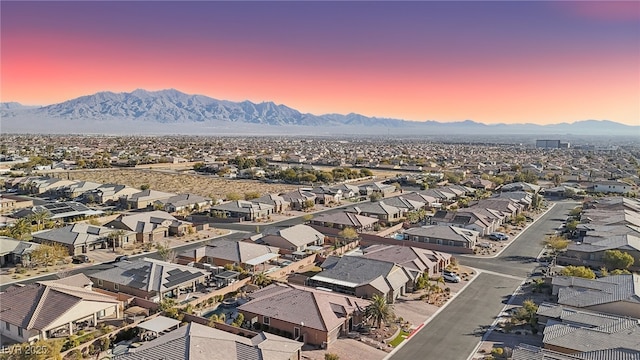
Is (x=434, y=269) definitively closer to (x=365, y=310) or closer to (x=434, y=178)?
(x=365, y=310)

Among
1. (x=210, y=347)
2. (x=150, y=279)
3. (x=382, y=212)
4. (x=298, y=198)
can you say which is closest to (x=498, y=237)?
(x=382, y=212)

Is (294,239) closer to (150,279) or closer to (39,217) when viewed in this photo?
(150,279)

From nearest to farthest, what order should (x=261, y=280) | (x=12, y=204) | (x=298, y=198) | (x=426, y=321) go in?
(x=426, y=321), (x=261, y=280), (x=12, y=204), (x=298, y=198)

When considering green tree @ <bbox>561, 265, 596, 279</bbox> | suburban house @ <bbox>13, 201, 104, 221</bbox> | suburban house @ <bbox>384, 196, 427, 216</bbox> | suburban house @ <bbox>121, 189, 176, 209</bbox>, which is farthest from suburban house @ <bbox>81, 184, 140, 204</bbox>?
green tree @ <bbox>561, 265, 596, 279</bbox>

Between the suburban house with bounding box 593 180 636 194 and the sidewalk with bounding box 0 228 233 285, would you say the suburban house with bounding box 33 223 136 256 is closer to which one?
the sidewalk with bounding box 0 228 233 285

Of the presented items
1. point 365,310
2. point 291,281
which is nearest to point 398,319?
point 365,310

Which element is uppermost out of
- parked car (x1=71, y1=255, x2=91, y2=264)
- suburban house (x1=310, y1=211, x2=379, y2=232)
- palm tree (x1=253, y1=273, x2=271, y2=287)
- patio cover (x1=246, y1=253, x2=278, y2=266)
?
suburban house (x1=310, y1=211, x2=379, y2=232)
